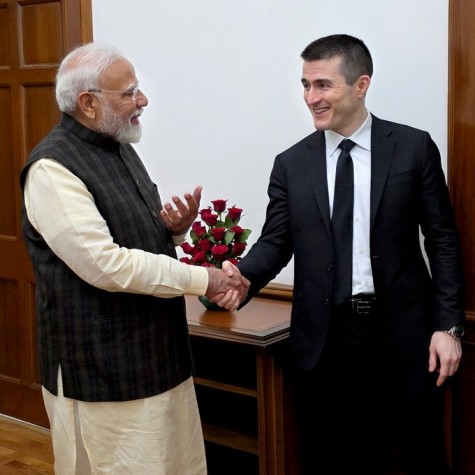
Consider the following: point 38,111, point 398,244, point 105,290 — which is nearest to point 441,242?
point 398,244

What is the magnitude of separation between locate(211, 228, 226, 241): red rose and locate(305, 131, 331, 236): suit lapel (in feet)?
1.85

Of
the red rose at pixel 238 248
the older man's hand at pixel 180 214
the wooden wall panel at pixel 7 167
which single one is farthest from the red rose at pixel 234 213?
the wooden wall panel at pixel 7 167

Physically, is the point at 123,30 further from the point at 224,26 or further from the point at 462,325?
the point at 462,325

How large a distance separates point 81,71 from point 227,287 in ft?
2.56

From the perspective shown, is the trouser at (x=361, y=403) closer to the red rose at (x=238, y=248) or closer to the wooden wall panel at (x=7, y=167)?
the red rose at (x=238, y=248)

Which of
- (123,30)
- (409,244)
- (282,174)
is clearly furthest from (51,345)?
(123,30)

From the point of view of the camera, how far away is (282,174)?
2609 mm

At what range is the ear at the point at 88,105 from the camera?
2209 mm

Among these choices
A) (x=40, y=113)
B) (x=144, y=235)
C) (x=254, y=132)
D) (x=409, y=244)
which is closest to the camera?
(x=144, y=235)

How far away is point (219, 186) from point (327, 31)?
841 millimetres

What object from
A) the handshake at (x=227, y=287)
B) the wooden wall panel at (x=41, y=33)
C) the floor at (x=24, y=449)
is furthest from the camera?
the wooden wall panel at (x=41, y=33)

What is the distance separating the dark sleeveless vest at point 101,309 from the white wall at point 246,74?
110 cm

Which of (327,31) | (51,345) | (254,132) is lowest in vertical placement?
(51,345)

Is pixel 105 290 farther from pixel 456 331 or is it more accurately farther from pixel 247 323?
pixel 456 331
